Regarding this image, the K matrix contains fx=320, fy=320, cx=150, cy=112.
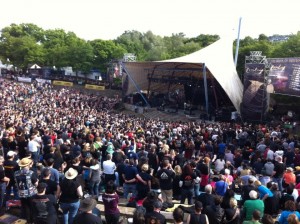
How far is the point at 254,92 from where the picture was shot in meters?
20.4

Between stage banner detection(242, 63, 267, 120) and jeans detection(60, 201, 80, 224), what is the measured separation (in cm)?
1704

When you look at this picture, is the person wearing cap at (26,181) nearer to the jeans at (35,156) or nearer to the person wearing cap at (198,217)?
the person wearing cap at (198,217)

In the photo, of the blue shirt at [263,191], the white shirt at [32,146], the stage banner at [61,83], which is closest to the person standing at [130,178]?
the blue shirt at [263,191]

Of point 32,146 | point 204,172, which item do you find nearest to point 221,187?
point 204,172

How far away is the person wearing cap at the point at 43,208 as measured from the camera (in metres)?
4.51

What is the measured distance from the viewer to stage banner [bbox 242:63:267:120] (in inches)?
782

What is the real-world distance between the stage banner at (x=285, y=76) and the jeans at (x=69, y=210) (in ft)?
52.6

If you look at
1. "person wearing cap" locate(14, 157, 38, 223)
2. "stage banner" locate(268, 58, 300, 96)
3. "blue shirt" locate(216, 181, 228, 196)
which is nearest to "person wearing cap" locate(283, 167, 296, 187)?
"blue shirt" locate(216, 181, 228, 196)

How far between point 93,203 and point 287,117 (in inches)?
781

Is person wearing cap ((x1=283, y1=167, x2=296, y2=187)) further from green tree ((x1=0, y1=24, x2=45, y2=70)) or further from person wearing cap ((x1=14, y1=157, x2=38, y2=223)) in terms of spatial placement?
green tree ((x1=0, y1=24, x2=45, y2=70))

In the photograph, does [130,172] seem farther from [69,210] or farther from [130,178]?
[69,210]

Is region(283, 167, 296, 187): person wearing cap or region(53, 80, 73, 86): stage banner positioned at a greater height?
region(53, 80, 73, 86): stage banner

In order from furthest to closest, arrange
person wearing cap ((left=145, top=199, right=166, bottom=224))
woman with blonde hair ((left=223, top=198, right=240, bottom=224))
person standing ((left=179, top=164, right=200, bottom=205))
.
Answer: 1. person standing ((left=179, top=164, right=200, bottom=205))
2. woman with blonde hair ((left=223, top=198, right=240, bottom=224))
3. person wearing cap ((left=145, top=199, right=166, bottom=224))

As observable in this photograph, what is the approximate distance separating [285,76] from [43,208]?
17.3 metres
